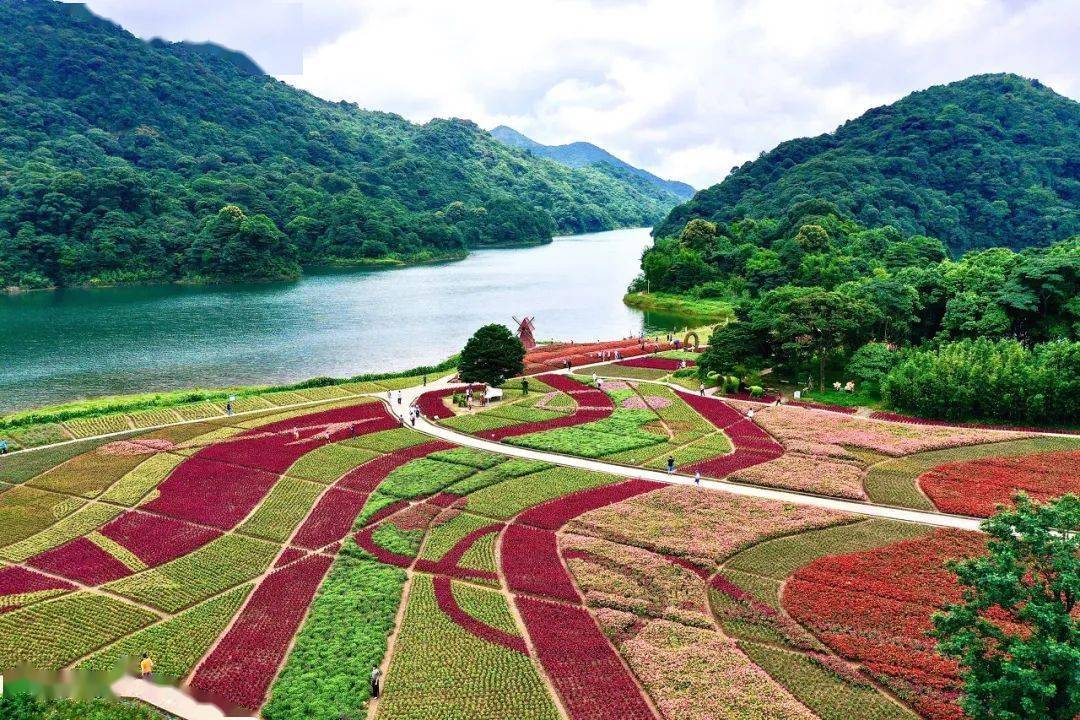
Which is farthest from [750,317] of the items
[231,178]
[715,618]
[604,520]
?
[231,178]

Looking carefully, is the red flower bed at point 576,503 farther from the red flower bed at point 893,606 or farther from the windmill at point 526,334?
the windmill at point 526,334

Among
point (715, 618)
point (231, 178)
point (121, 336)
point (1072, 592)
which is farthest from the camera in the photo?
point (231, 178)

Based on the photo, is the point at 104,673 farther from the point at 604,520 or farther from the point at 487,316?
the point at 487,316

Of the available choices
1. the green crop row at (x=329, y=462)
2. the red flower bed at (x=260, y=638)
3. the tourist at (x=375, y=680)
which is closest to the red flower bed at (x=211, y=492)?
the green crop row at (x=329, y=462)

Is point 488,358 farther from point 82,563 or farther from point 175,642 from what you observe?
point 175,642

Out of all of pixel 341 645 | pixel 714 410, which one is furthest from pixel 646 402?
pixel 341 645
